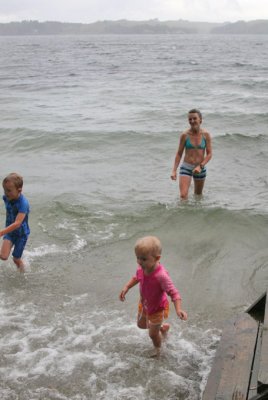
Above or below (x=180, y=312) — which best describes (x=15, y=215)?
above

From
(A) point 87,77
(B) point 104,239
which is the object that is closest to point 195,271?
(B) point 104,239

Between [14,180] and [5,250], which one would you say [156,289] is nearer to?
[14,180]

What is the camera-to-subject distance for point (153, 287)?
4539mm

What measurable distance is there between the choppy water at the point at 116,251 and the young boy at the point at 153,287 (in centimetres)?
52

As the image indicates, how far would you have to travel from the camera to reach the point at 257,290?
6.38 m

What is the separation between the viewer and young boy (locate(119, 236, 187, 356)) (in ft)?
14.1

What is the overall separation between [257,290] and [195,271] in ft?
3.10

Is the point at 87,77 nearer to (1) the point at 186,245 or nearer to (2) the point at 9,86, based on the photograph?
(2) the point at 9,86

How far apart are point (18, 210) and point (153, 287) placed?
7.75 feet

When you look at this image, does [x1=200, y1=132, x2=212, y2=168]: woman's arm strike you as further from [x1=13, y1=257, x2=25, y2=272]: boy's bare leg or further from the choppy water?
[x1=13, y1=257, x2=25, y2=272]: boy's bare leg

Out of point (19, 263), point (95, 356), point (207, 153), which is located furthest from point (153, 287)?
point (207, 153)

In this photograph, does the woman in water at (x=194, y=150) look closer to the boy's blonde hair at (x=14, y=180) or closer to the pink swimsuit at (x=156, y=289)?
the boy's blonde hair at (x=14, y=180)

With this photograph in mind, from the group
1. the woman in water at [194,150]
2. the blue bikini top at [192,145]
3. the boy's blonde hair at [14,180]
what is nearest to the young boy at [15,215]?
the boy's blonde hair at [14,180]

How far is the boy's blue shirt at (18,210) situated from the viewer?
6.14 meters
